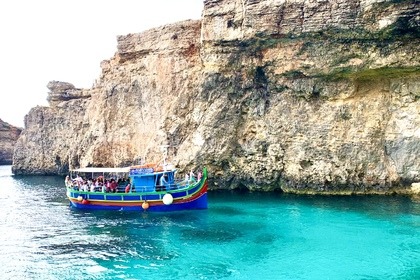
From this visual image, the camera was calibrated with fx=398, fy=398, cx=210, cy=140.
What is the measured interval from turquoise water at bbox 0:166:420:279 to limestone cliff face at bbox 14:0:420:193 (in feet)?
12.7

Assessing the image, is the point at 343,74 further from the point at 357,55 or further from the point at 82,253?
the point at 82,253

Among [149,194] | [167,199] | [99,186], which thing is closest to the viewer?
[167,199]

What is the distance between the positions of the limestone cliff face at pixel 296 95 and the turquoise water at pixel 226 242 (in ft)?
12.7

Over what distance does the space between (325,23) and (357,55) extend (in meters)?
3.52

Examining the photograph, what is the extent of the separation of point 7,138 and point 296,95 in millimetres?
80703

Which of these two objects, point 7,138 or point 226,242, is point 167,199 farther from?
point 7,138

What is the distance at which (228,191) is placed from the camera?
3812 cm

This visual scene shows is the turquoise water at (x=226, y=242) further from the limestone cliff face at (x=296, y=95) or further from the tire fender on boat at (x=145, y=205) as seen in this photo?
the limestone cliff face at (x=296, y=95)

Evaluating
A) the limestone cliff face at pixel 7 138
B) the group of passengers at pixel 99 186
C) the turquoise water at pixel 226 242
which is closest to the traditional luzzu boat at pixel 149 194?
the group of passengers at pixel 99 186

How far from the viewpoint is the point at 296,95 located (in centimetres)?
3509

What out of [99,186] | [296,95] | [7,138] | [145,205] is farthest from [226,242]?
[7,138]

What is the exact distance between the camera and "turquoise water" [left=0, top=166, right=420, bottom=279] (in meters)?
16.8

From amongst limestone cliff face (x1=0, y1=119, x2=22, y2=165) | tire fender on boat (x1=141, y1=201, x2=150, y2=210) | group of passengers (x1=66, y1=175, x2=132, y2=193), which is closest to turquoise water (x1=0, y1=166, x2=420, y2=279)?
tire fender on boat (x1=141, y1=201, x2=150, y2=210)

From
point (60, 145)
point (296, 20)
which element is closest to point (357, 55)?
point (296, 20)
